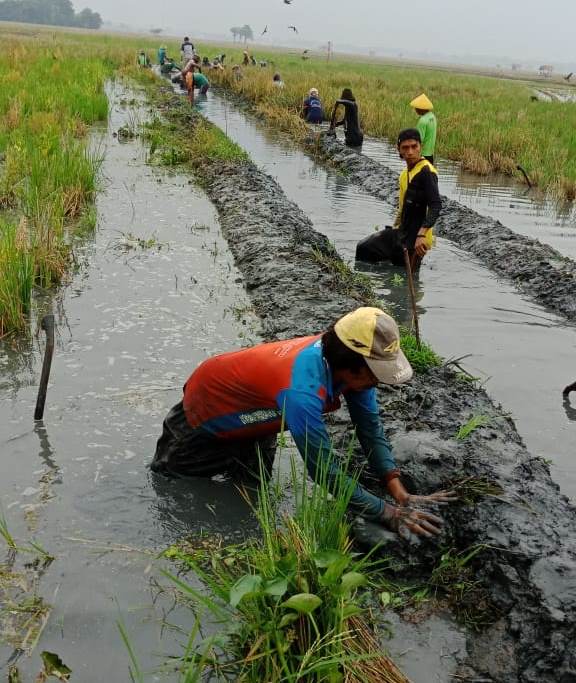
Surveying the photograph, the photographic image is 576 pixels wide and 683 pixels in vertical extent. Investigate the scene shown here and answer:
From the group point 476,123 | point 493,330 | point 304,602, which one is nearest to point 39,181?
point 493,330

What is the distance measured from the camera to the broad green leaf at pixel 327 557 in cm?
229

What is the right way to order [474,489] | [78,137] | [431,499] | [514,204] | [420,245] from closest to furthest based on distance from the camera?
[431,499]
[474,489]
[420,245]
[514,204]
[78,137]

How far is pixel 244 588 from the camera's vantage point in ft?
7.15

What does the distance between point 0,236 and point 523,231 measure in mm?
6764

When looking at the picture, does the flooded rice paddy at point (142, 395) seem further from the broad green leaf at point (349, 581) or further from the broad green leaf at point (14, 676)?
the broad green leaf at point (349, 581)

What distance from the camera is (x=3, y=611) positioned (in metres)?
2.65

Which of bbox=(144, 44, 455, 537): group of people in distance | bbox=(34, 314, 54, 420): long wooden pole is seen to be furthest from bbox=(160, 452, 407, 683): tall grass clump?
bbox=(34, 314, 54, 420): long wooden pole

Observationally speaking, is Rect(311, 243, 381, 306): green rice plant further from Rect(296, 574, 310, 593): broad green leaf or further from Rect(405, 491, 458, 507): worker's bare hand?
Rect(296, 574, 310, 593): broad green leaf

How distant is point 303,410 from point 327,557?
0.55m

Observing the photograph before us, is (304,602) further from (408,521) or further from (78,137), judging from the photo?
(78,137)

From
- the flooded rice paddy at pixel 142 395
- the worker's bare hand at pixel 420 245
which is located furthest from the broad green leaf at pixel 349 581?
the worker's bare hand at pixel 420 245

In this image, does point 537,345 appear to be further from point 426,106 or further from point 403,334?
point 426,106

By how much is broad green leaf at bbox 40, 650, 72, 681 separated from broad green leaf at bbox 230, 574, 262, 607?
710mm

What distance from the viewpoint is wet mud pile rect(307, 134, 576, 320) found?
22.3 feet
